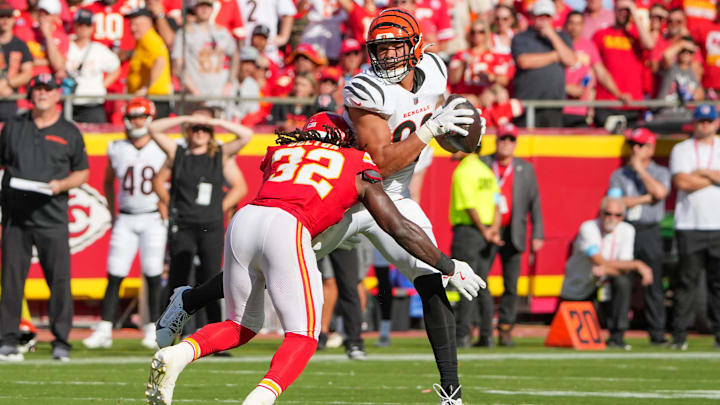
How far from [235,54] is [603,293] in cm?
468

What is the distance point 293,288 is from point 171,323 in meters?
1.03

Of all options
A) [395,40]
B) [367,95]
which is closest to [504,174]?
[395,40]

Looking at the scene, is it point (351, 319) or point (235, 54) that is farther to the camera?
point (235, 54)

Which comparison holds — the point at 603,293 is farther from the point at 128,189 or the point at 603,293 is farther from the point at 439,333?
the point at 439,333

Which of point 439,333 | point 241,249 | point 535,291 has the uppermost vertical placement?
point 241,249

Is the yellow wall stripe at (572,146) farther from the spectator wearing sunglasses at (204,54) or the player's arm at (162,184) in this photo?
the player's arm at (162,184)

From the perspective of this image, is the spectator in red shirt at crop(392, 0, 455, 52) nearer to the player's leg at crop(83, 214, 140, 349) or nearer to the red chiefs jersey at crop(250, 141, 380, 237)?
the player's leg at crop(83, 214, 140, 349)

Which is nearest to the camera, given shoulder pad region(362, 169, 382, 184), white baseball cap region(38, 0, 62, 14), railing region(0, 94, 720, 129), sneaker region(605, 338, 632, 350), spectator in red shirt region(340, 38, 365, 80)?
shoulder pad region(362, 169, 382, 184)

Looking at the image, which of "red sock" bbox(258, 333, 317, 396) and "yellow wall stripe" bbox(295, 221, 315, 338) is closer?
"red sock" bbox(258, 333, 317, 396)

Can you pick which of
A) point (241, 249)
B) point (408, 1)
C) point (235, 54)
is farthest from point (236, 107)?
point (241, 249)

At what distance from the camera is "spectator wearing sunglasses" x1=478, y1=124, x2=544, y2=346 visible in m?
12.1

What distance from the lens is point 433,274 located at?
669cm

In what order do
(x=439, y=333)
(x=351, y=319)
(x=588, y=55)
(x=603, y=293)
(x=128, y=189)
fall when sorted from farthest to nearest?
(x=588, y=55) → (x=603, y=293) → (x=128, y=189) → (x=351, y=319) → (x=439, y=333)

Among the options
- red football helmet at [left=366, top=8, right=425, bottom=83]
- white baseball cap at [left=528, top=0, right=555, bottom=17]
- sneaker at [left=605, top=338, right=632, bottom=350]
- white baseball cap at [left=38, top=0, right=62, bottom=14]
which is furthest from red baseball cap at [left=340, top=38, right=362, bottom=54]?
red football helmet at [left=366, top=8, right=425, bottom=83]
